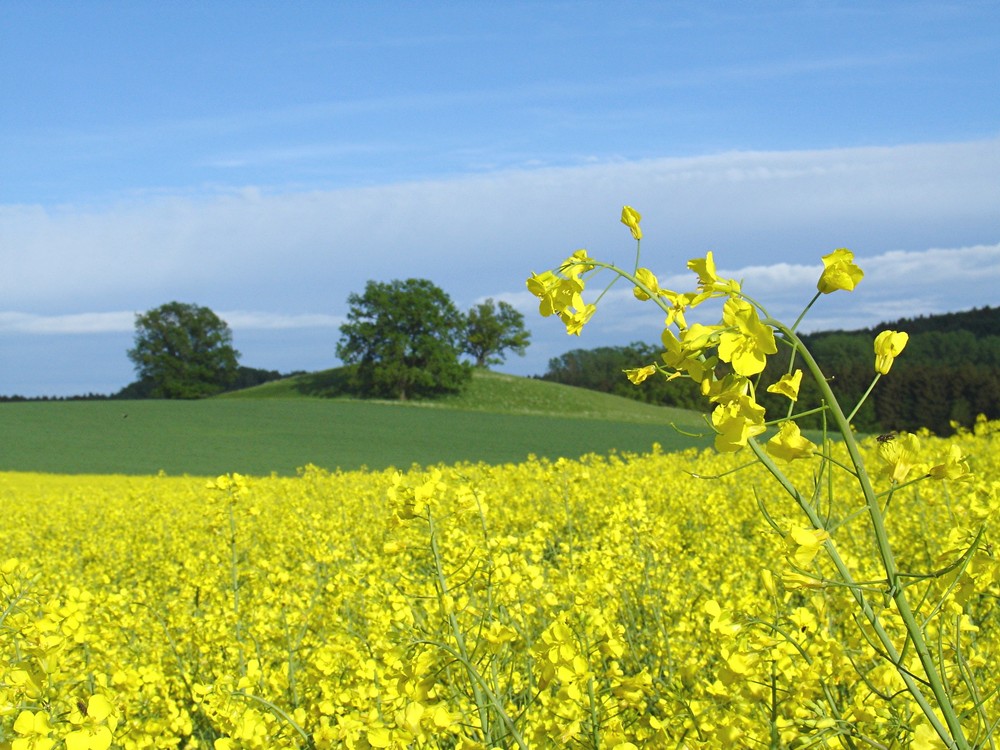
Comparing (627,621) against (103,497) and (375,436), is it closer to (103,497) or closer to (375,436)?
(103,497)

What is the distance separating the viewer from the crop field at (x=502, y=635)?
1.92m

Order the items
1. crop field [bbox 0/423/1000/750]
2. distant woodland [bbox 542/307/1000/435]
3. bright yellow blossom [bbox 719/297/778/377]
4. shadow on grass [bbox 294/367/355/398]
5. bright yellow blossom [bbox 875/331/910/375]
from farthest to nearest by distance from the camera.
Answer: shadow on grass [bbox 294/367/355/398] → distant woodland [bbox 542/307/1000/435] → crop field [bbox 0/423/1000/750] → bright yellow blossom [bbox 875/331/910/375] → bright yellow blossom [bbox 719/297/778/377]

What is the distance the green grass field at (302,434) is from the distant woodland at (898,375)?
11.9ft

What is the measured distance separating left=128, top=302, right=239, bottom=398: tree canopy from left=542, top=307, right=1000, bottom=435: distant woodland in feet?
100

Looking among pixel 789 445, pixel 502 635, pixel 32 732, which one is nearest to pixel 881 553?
pixel 789 445

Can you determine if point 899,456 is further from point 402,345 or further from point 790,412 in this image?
point 402,345

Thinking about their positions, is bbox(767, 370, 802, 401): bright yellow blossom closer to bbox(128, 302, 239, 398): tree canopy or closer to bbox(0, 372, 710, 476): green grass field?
bbox(0, 372, 710, 476): green grass field

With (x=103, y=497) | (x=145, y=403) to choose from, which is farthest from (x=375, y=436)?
(x=103, y=497)

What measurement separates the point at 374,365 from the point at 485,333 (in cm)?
1799

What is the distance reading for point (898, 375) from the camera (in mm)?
48344

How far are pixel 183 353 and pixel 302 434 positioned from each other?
3370cm

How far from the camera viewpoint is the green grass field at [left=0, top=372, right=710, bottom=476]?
101 feet

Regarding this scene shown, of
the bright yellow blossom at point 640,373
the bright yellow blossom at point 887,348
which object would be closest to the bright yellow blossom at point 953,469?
the bright yellow blossom at point 887,348

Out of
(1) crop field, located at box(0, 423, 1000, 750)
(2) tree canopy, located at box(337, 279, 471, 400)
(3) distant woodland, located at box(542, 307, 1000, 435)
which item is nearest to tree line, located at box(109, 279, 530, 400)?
(2) tree canopy, located at box(337, 279, 471, 400)
